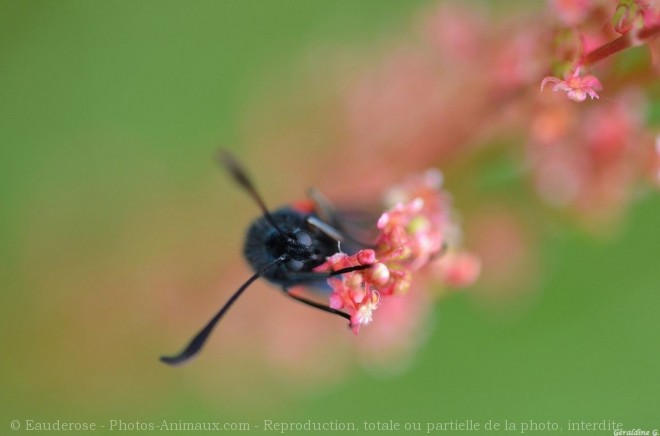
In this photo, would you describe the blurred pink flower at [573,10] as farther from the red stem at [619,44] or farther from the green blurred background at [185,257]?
the green blurred background at [185,257]

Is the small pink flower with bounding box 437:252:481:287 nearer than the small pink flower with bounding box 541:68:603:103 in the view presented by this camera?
No

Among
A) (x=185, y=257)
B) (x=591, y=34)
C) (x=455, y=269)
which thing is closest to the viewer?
(x=591, y=34)

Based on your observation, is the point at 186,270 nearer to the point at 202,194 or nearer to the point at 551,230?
the point at 202,194

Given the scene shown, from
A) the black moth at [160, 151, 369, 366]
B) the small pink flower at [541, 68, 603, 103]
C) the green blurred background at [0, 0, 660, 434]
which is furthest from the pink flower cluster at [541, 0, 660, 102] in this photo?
the green blurred background at [0, 0, 660, 434]

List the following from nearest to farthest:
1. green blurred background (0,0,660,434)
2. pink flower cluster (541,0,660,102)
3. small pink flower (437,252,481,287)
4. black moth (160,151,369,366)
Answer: pink flower cluster (541,0,660,102) → black moth (160,151,369,366) → small pink flower (437,252,481,287) → green blurred background (0,0,660,434)

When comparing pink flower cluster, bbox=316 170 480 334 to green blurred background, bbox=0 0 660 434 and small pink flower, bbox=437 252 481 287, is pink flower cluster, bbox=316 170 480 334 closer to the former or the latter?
small pink flower, bbox=437 252 481 287

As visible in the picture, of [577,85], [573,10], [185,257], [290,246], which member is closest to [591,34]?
[573,10]

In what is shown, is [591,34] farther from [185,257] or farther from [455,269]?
[185,257]
